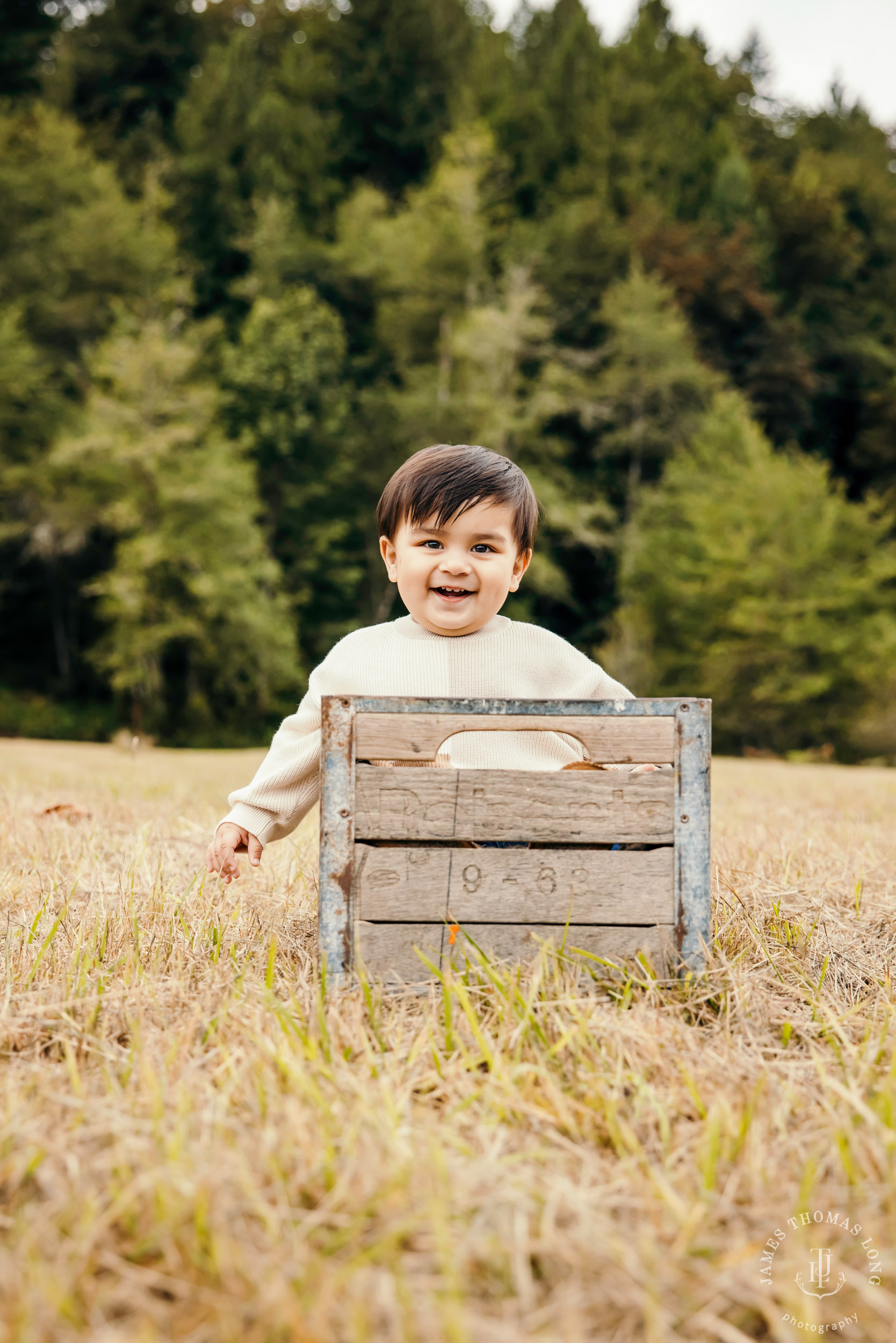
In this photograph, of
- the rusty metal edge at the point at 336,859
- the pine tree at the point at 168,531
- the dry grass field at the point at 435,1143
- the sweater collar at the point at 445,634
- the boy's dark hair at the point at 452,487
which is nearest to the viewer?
the dry grass field at the point at 435,1143

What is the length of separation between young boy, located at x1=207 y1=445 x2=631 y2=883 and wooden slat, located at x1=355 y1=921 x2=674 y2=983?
397 millimetres

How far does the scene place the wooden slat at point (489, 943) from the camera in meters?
1.64

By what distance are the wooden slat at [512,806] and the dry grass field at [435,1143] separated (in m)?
0.25

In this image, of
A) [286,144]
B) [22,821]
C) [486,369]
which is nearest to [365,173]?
[286,144]

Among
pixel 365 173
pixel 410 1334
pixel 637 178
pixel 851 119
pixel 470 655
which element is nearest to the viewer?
pixel 410 1334

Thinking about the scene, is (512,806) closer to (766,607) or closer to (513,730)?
(513,730)

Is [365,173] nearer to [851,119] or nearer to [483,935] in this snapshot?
[851,119]

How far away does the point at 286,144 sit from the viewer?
27.6 metres

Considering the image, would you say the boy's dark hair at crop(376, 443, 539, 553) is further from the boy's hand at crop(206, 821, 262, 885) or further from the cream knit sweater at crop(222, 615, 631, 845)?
the boy's hand at crop(206, 821, 262, 885)

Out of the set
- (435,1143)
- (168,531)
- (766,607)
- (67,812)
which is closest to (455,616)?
(435,1143)

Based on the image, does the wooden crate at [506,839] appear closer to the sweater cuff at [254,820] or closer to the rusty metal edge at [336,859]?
the rusty metal edge at [336,859]

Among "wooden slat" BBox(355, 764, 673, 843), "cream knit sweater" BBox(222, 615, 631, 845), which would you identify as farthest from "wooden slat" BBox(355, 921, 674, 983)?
"cream knit sweater" BBox(222, 615, 631, 845)

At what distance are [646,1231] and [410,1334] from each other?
26cm

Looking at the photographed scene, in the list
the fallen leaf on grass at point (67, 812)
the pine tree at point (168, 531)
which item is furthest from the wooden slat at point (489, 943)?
the pine tree at point (168, 531)
